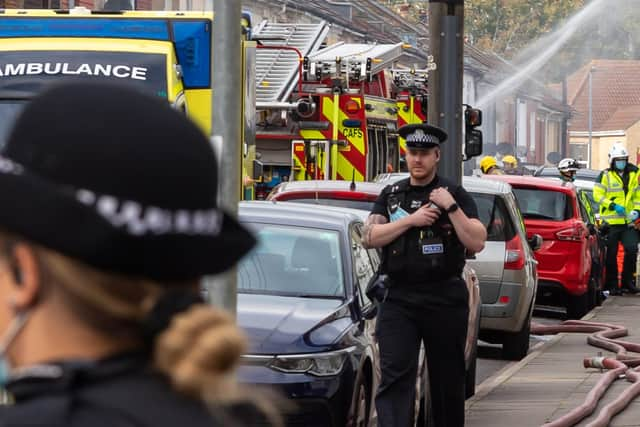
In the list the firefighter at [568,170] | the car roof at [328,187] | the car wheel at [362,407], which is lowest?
the car wheel at [362,407]

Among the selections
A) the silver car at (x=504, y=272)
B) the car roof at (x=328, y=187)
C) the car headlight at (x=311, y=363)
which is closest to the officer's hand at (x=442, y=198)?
the car headlight at (x=311, y=363)

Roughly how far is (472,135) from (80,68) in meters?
5.10

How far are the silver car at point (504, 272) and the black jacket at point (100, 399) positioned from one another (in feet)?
41.0

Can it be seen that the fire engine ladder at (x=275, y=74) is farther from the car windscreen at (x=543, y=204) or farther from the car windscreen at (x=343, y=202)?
the car windscreen at (x=343, y=202)

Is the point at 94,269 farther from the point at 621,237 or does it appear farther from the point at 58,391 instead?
the point at 621,237

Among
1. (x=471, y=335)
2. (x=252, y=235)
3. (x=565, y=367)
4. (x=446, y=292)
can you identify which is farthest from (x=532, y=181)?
(x=252, y=235)

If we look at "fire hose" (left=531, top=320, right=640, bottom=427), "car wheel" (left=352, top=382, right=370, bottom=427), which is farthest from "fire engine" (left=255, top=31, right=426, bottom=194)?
"car wheel" (left=352, top=382, right=370, bottom=427)

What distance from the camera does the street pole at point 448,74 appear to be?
12.5 m

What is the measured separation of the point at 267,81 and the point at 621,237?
6126 millimetres

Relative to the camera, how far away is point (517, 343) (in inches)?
575

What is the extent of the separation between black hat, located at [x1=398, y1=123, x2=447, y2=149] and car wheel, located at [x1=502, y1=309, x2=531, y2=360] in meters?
6.36

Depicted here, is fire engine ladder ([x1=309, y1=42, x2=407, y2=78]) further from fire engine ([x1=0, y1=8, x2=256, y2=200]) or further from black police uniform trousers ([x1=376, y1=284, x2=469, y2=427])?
black police uniform trousers ([x1=376, y1=284, x2=469, y2=427])

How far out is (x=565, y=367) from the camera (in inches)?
536

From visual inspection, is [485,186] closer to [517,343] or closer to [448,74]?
[517,343]
